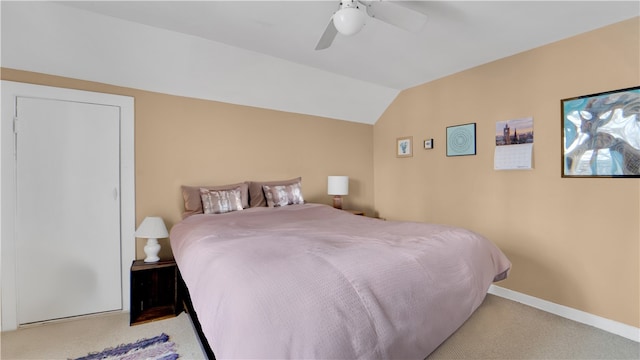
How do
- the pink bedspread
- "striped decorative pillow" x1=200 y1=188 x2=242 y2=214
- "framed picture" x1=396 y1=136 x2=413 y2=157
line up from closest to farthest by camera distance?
1. the pink bedspread
2. "striped decorative pillow" x1=200 y1=188 x2=242 y2=214
3. "framed picture" x1=396 y1=136 x2=413 y2=157

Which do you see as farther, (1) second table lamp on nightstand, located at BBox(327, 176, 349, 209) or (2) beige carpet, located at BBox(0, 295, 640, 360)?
(1) second table lamp on nightstand, located at BBox(327, 176, 349, 209)

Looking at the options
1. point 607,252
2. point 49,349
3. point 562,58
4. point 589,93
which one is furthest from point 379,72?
point 49,349

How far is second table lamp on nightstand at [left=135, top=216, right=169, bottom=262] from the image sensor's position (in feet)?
8.05

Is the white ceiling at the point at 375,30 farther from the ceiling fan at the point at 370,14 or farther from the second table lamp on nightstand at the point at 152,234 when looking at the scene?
the second table lamp on nightstand at the point at 152,234

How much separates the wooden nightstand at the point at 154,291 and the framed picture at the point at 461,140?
3.22 m

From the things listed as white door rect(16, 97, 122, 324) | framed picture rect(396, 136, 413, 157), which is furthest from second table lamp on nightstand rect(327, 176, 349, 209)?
white door rect(16, 97, 122, 324)

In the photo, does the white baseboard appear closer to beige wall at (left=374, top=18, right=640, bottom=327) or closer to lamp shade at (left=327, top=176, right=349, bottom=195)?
beige wall at (left=374, top=18, right=640, bottom=327)

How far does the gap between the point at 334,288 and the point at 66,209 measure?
8.63 feet

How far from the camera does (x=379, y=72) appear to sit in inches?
132

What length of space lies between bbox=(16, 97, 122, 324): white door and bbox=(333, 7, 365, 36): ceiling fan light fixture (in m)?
2.23

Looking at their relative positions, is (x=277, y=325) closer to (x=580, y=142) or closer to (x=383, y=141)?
(x=580, y=142)

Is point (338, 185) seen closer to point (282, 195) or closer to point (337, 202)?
point (337, 202)

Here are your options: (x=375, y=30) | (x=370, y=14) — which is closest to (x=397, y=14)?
(x=370, y=14)

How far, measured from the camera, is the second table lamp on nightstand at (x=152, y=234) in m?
2.45
